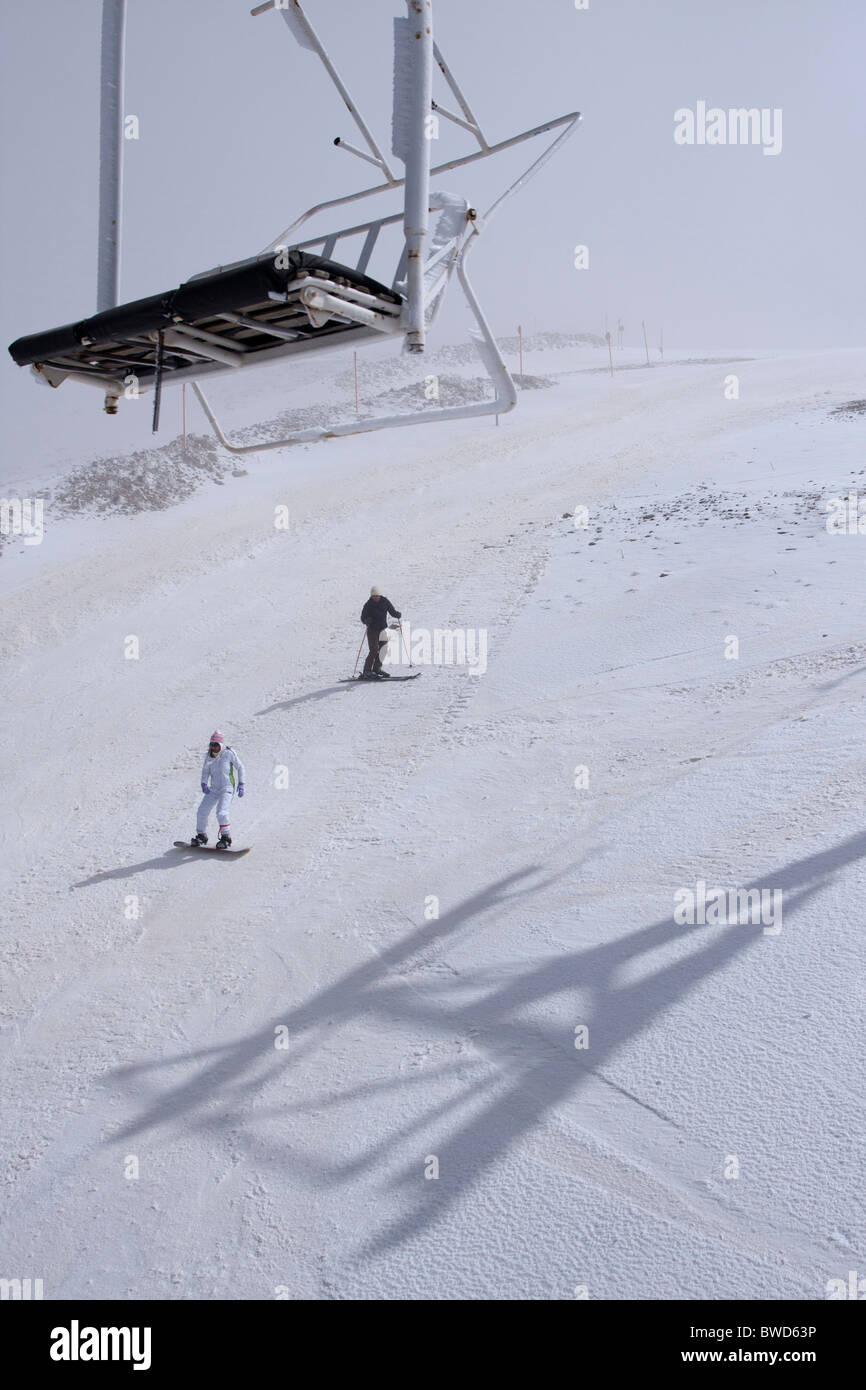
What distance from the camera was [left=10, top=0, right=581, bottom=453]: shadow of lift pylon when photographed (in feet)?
14.2

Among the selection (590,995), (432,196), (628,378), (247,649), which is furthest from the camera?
(628,378)

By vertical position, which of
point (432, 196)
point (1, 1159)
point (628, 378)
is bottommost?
point (1, 1159)

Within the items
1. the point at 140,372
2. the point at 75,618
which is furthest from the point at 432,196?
the point at 75,618

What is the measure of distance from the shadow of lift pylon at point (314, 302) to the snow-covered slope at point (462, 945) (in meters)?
4.02

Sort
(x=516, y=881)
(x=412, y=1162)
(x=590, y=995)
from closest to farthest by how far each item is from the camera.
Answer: (x=412, y=1162) < (x=590, y=995) < (x=516, y=881)

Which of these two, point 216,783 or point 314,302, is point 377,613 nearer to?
point 216,783

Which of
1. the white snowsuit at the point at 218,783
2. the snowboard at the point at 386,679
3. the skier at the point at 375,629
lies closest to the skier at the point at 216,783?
the white snowsuit at the point at 218,783

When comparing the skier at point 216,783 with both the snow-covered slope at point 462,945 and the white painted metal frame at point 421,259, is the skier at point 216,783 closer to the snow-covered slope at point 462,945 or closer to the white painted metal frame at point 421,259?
the snow-covered slope at point 462,945

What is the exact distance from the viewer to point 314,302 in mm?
4172

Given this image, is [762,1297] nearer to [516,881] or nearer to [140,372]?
[516,881]

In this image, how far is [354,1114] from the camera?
606cm

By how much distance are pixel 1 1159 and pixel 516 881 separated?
175 inches

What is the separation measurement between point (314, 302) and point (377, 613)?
11.7m

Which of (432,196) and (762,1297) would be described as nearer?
(762,1297)
